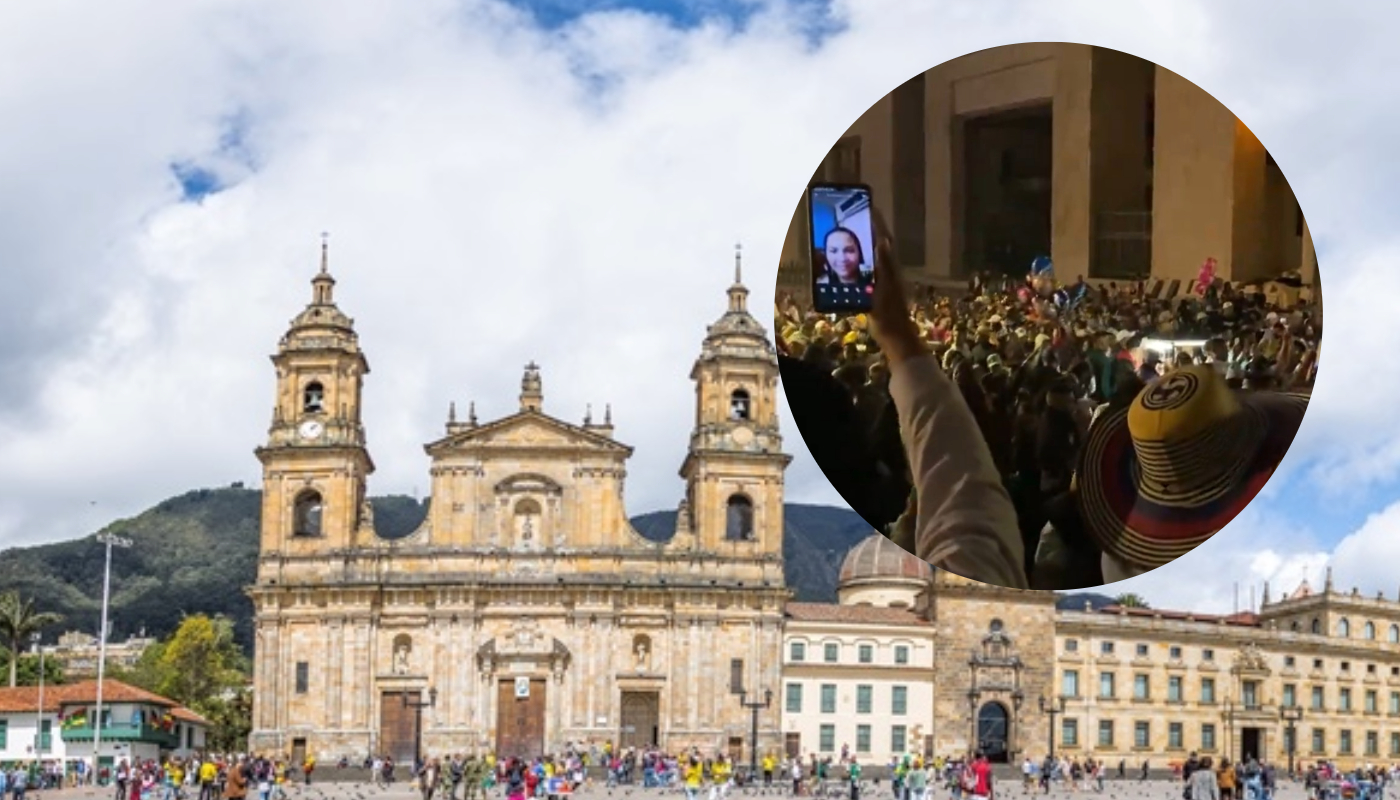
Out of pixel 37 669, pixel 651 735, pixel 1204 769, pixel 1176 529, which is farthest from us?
pixel 37 669

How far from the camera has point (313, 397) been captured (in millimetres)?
70375

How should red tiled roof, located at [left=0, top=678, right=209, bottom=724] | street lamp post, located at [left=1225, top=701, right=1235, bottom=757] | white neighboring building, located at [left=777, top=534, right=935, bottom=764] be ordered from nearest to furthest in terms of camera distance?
red tiled roof, located at [left=0, top=678, right=209, bottom=724]
white neighboring building, located at [left=777, top=534, right=935, bottom=764]
street lamp post, located at [left=1225, top=701, right=1235, bottom=757]

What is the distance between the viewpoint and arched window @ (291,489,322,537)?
6994 centimetres

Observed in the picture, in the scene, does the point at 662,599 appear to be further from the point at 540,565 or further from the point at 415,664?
the point at 415,664

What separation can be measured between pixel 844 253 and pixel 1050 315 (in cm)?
38

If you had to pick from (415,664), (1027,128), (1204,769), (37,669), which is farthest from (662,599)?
(1027,128)

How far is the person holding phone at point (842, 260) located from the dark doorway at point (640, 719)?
65.6 metres

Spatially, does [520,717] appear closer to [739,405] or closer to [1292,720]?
[739,405]

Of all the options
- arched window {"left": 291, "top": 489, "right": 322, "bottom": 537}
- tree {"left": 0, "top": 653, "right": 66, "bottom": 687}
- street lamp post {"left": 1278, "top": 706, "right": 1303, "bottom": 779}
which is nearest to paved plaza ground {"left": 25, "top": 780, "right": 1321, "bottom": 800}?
arched window {"left": 291, "top": 489, "right": 322, "bottom": 537}

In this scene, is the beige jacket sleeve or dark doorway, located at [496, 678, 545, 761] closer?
the beige jacket sleeve

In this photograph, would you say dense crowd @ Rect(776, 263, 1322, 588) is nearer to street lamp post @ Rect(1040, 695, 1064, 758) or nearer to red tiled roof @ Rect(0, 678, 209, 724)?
red tiled roof @ Rect(0, 678, 209, 724)

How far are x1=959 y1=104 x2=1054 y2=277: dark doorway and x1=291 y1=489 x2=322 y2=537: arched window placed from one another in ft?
221

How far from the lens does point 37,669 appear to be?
88.6m

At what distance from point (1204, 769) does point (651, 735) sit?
4275 cm
